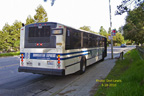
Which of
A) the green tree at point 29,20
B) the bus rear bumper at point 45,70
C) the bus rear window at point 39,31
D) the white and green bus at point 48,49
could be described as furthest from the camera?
the green tree at point 29,20

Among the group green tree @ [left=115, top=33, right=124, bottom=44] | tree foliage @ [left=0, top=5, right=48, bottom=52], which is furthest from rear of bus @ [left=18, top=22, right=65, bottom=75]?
green tree @ [left=115, top=33, right=124, bottom=44]

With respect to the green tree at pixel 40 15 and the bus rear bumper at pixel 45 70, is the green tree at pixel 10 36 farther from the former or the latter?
the bus rear bumper at pixel 45 70

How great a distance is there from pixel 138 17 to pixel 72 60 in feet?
21.1

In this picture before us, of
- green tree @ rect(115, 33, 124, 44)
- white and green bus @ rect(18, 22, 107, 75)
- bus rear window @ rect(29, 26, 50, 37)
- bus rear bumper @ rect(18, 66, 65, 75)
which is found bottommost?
bus rear bumper @ rect(18, 66, 65, 75)

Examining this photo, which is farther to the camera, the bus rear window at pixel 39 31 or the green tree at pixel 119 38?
the green tree at pixel 119 38

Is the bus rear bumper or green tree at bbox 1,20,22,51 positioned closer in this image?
the bus rear bumper

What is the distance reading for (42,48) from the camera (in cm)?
697

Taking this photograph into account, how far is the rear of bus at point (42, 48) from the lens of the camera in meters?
6.63

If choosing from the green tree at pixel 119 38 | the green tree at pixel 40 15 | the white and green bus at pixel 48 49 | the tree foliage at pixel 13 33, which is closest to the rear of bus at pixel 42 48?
the white and green bus at pixel 48 49

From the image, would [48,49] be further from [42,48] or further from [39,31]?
[39,31]

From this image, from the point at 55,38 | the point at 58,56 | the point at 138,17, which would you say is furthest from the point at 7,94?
the point at 138,17

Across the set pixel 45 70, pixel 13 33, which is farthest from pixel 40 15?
pixel 45 70

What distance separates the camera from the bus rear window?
6961mm

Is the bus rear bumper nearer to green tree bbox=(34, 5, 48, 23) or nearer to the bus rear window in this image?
the bus rear window
